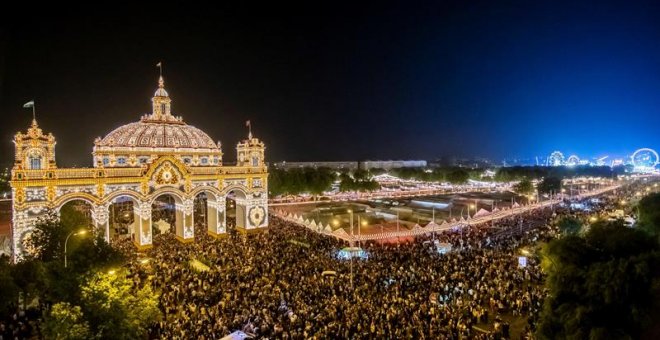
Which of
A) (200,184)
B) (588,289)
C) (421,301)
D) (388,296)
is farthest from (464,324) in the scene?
(200,184)

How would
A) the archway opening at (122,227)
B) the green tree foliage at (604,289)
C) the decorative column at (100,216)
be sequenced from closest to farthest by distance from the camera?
the green tree foliage at (604,289) < the decorative column at (100,216) < the archway opening at (122,227)

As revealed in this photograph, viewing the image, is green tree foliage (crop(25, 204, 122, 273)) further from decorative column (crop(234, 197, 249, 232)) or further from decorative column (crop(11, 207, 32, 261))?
decorative column (crop(234, 197, 249, 232))

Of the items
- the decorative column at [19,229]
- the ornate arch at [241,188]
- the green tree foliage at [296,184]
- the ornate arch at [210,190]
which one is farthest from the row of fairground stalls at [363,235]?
the decorative column at [19,229]

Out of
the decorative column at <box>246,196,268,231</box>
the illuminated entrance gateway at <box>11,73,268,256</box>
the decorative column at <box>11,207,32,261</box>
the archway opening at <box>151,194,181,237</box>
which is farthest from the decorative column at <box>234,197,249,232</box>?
the decorative column at <box>11,207,32,261</box>

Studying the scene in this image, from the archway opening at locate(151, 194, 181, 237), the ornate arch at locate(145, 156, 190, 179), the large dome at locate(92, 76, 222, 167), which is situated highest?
the large dome at locate(92, 76, 222, 167)

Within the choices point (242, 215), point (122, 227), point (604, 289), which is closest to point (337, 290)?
point (604, 289)

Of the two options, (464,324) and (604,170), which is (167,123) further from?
(604,170)

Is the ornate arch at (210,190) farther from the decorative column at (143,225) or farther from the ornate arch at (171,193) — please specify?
the decorative column at (143,225)
